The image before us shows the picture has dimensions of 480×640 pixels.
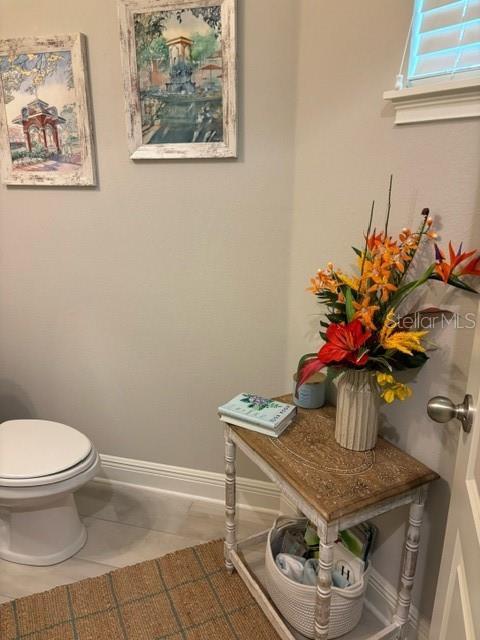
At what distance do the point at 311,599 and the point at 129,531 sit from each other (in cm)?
89

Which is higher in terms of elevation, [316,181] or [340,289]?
[316,181]

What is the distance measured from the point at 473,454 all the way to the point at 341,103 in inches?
43.7

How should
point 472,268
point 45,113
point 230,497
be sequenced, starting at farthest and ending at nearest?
point 45,113 → point 230,497 → point 472,268

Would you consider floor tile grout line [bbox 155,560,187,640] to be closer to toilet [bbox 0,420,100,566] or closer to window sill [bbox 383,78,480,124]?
toilet [bbox 0,420,100,566]

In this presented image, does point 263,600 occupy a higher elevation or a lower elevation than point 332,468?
lower

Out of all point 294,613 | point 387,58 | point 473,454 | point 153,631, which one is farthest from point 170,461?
point 387,58

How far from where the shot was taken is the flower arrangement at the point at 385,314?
1.24 meters

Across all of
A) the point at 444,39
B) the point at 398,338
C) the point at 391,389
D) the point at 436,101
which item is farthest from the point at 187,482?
the point at 444,39

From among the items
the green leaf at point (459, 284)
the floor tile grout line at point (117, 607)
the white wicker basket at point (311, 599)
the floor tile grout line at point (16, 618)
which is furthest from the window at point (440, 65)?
A: the floor tile grout line at point (16, 618)

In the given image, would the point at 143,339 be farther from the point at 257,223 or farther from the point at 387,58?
the point at 387,58

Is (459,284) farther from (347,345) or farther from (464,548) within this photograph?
(464,548)

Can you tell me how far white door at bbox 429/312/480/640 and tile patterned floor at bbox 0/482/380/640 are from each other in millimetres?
705

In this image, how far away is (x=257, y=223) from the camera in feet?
6.10

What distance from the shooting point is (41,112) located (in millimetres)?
1938
